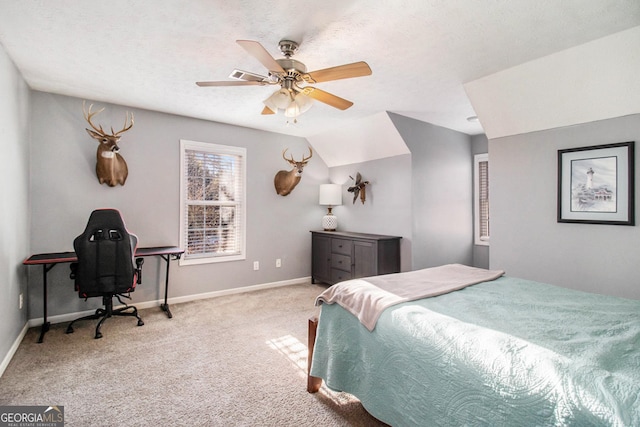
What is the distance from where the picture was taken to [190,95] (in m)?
3.28

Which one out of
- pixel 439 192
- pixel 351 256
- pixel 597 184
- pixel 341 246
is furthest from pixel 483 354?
pixel 439 192

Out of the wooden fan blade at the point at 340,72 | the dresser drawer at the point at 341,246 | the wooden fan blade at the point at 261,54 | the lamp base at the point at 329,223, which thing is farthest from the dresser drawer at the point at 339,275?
the wooden fan blade at the point at 261,54

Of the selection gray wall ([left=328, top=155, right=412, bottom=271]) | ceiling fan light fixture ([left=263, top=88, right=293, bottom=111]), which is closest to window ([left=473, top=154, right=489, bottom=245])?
gray wall ([left=328, top=155, right=412, bottom=271])

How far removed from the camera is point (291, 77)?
219 cm

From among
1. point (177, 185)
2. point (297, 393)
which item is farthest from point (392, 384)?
point (177, 185)

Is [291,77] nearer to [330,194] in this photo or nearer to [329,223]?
[330,194]

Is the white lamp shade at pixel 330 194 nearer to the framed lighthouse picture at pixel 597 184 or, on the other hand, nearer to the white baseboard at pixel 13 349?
the framed lighthouse picture at pixel 597 184

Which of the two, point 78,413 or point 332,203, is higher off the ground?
point 332,203

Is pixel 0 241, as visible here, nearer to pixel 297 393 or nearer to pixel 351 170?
pixel 297 393

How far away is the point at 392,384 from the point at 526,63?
2.68 metres

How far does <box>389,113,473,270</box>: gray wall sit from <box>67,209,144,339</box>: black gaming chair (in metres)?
3.27

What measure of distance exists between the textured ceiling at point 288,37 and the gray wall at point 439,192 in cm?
108

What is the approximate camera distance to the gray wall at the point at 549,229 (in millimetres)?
2615

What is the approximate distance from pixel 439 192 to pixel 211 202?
324 centimetres
